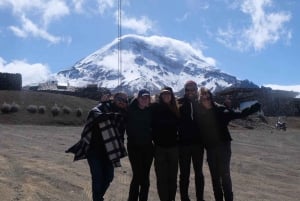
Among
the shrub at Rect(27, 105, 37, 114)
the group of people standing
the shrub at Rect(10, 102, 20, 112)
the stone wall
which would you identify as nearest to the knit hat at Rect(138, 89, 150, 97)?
the group of people standing

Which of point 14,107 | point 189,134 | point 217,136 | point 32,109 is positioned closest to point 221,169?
point 217,136

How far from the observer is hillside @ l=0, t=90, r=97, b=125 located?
41.7 meters

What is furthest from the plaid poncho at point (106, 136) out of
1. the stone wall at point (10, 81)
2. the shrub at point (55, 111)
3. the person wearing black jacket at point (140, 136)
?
the stone wall at point (10, 81)

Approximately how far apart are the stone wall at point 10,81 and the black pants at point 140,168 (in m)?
55.8

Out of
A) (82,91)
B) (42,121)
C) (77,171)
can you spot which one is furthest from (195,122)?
(82,91)

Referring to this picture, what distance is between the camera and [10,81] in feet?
208

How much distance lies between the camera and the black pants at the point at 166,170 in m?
8.75

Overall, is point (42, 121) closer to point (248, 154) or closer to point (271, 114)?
point (248, 154)

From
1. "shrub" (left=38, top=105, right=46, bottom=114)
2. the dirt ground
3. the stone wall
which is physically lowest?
the dirt ground

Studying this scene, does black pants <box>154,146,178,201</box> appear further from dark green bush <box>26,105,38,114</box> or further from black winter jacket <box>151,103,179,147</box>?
dark green bush <box>26,105,38,114</box>

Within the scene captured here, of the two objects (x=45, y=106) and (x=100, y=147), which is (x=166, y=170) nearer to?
(x=100, y=147)

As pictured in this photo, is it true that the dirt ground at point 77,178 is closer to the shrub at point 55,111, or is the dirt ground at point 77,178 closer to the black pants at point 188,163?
the black pants at point 188,163

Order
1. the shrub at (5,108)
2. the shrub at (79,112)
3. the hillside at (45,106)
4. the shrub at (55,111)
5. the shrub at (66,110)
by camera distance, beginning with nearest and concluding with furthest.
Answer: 1. the hillside at (45,106)
2. the shrub at (5,108)
3. the shrub at (55,111)
4. the shrub at (79,112)
5. the shrub at (66,110)

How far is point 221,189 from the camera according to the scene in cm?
887
